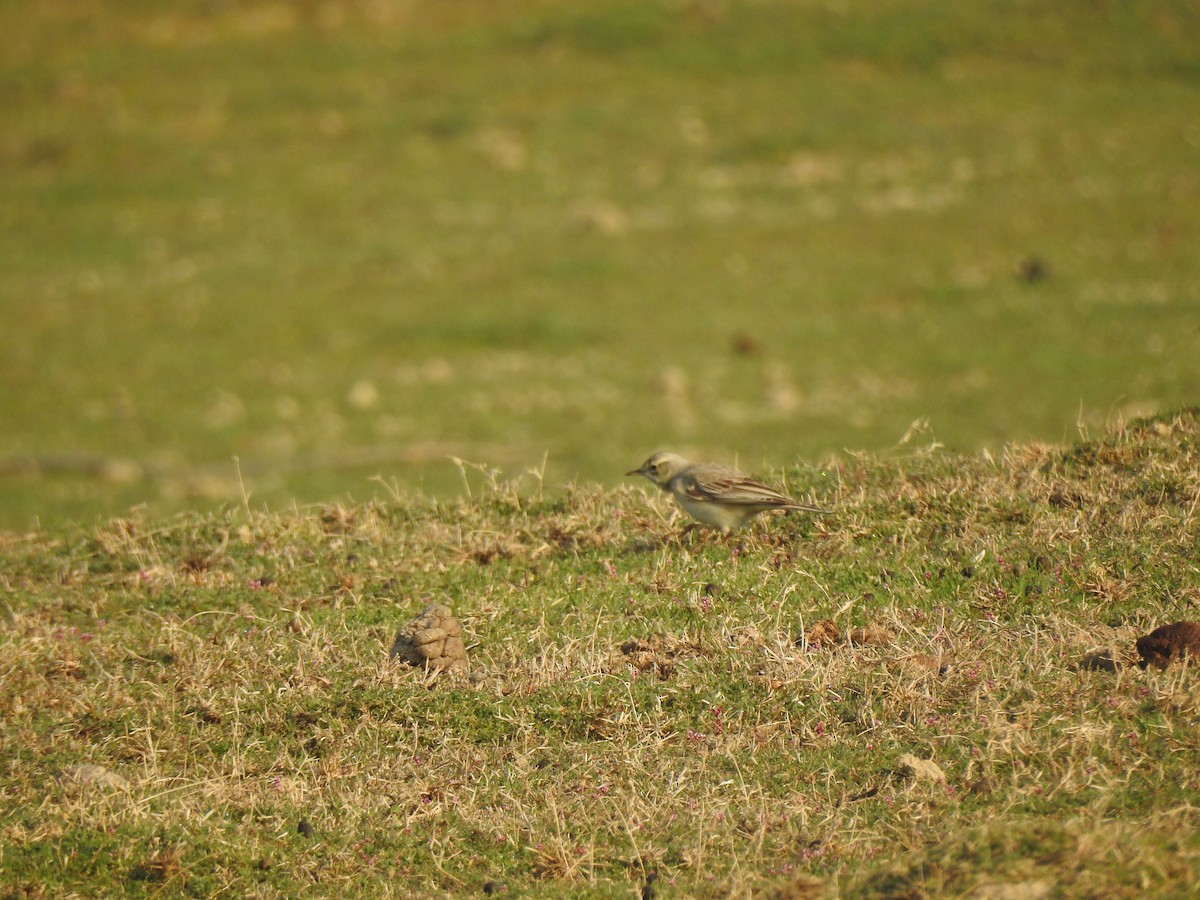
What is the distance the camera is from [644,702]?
5.76 m

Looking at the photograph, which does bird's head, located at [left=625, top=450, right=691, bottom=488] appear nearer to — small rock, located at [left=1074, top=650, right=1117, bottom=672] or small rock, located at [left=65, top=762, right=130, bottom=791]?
small rock, located at [left=1074, top=650, right=1117, bottom=672]

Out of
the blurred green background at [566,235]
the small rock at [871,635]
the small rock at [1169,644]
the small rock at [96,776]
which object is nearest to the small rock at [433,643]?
the small rock at [96,776]

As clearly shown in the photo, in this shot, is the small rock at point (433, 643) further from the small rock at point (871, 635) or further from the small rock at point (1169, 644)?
the small rock at point (1169, 644)

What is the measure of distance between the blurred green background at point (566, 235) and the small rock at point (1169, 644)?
261 inches

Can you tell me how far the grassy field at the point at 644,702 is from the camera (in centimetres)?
480

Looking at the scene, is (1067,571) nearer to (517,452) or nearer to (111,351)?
(517,452)

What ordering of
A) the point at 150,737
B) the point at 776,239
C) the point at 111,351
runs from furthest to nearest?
the point at 776,239, the point at 111,351, the point at 150,737

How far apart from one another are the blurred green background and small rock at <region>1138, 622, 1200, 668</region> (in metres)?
6.62

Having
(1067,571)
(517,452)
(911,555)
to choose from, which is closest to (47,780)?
(911,555)

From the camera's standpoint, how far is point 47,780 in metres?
5.50

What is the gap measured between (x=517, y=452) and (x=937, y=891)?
14.3 meters

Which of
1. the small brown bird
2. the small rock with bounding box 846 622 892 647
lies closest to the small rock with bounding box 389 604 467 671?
the small brown bird

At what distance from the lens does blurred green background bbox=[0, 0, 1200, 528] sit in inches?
759

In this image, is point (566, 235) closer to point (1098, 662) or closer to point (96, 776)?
point (1098, 662)
